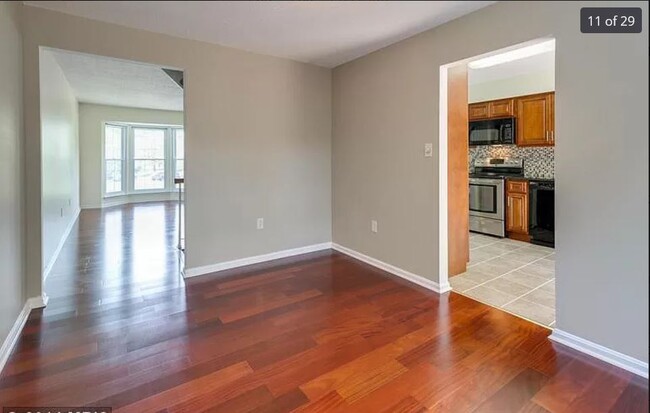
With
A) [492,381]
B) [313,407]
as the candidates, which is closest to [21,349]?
[313,407]

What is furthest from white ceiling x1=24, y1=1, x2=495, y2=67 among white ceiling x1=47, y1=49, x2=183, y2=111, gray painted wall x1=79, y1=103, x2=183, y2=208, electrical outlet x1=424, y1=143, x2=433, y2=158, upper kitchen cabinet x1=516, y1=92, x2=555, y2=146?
gray painted wall x1=79, y1=103, x2=183, y2=208

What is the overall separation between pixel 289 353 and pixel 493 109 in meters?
4.60

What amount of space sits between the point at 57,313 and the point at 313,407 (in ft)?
6.58

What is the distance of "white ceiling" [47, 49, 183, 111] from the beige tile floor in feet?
10.0

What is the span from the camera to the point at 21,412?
1.44 meters

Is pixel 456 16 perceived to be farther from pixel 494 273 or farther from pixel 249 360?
pixel 494 273

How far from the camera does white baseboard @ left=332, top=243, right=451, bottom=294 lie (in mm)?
2801

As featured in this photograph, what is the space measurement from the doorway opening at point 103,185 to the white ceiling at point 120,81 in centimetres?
1

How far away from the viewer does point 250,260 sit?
3.51 metres

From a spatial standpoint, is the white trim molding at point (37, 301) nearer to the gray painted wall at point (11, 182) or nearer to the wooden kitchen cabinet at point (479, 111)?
the gray painted wall at point (11, 182)

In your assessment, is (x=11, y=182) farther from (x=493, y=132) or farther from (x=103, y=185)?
(x=103, y=185)

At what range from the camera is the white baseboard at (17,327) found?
1.78 m

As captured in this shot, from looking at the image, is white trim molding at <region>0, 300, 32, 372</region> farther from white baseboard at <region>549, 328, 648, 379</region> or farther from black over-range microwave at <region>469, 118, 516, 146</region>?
black over-range microwave at <region>469, 118, 516, 146</region>

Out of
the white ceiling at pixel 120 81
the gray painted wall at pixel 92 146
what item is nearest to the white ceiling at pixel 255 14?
the white ceiling at pixel 120 81
